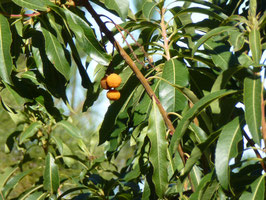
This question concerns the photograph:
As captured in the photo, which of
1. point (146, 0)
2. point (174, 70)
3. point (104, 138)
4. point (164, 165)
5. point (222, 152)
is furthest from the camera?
point (146, 0)

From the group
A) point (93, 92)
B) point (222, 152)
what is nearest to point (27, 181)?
point (93, 92)

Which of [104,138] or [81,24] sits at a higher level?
[81,24]

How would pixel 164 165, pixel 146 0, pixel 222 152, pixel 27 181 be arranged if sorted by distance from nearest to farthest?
pixel 222 152 → pixel 164 165 → pixel 146 0 → pixel 27 181

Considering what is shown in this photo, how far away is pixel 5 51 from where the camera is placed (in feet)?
3.78

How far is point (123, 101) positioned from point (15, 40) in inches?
15.9

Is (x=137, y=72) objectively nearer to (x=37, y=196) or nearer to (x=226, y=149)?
(x=226, y=149)

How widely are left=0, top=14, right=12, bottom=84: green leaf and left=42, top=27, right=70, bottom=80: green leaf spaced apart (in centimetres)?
10

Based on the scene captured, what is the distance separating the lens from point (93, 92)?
143 cm

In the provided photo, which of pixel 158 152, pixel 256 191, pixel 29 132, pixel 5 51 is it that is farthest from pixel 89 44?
pixel 29 132

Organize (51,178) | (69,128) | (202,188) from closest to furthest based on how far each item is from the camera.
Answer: (202,188) < (51,178) < (69,128)

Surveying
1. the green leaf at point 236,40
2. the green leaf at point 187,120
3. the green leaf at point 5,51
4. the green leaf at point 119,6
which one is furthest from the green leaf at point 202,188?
the green leaf at point 5,51

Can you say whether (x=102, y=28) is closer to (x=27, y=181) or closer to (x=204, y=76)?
(x=204, y=76)

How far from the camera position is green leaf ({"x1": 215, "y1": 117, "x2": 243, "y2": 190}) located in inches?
36.0

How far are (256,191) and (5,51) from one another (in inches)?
29.6
